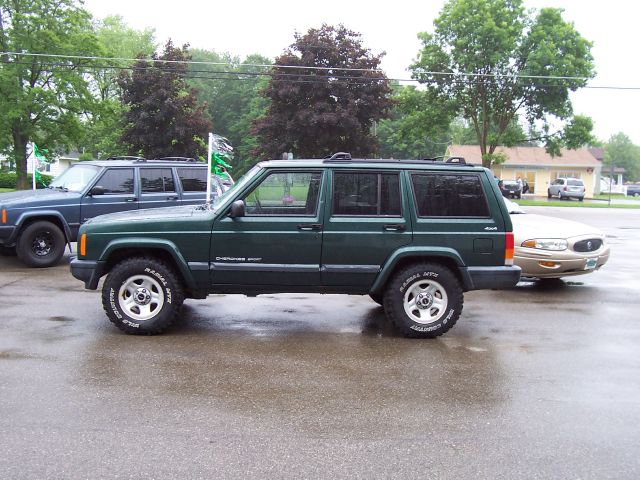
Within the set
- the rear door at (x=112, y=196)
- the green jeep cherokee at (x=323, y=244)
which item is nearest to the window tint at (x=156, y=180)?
the rear door at (x=112, y=196)

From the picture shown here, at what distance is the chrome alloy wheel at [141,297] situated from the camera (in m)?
6.29

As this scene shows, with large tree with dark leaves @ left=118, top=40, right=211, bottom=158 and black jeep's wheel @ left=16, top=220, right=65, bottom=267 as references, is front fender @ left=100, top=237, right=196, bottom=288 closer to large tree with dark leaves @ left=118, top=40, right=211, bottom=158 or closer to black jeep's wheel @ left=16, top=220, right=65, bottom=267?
black jeep's wheel @ left=16, top=220, right=65, bottom=267

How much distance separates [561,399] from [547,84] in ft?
115

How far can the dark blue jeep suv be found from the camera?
10.3 m

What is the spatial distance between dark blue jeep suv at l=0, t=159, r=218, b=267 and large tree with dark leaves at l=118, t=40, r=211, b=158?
57.7 feet

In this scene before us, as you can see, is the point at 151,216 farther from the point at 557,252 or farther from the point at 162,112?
the point at 162,112

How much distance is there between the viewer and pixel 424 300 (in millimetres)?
6426

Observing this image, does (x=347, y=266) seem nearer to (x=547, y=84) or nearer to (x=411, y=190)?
(x=411, y=190)

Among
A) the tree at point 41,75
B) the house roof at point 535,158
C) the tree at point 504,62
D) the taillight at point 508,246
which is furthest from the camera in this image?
the house roof at point 535,158

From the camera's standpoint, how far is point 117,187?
10867mm

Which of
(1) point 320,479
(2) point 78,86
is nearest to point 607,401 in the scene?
(1) point 320,479

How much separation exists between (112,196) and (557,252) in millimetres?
7654

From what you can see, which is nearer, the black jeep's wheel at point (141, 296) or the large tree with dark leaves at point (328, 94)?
the black jeep's wheel at point (141, 296)

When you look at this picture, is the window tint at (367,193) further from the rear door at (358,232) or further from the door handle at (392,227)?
the door handle at (392,227)
